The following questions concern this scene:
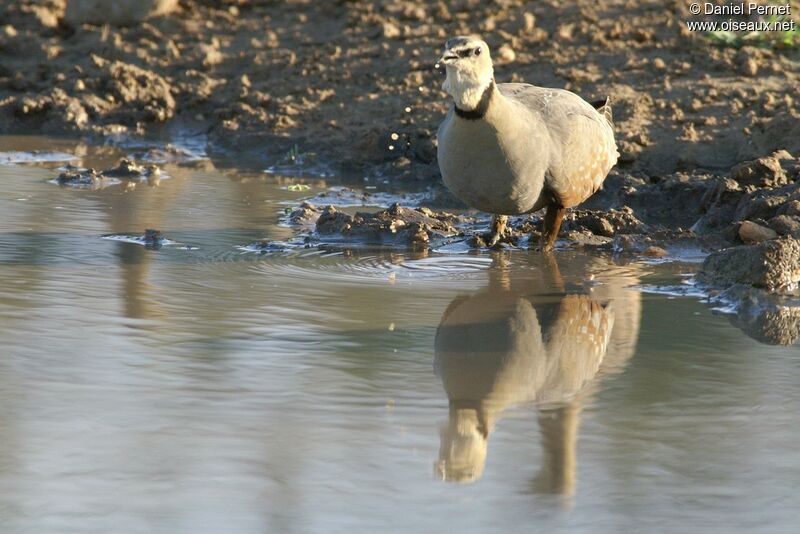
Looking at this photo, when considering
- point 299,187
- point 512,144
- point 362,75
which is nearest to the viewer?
point 512,144

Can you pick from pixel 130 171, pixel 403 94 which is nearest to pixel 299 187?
pixel 130 171

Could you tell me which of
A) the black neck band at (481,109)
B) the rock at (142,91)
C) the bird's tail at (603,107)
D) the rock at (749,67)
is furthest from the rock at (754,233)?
the rock at (142,91)

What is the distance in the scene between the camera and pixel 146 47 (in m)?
13.6

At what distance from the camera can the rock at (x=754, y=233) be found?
8000 mm

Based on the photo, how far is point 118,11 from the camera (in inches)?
552

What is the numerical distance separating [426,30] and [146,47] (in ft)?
9.84

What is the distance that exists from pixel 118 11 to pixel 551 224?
743cm

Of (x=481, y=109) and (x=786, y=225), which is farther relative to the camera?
(x=786, y=225)

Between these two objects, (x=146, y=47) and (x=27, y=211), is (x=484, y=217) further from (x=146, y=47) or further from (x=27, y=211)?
(x=146, y=47)

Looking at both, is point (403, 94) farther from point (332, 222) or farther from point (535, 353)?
point (535, 353)

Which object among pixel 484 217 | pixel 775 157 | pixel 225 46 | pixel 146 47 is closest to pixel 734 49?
pixel 775 157

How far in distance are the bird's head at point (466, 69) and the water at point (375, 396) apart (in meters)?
0.99

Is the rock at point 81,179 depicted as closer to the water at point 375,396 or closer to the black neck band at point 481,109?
the water at point 375,396

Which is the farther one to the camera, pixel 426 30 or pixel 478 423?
pixel 426 30
